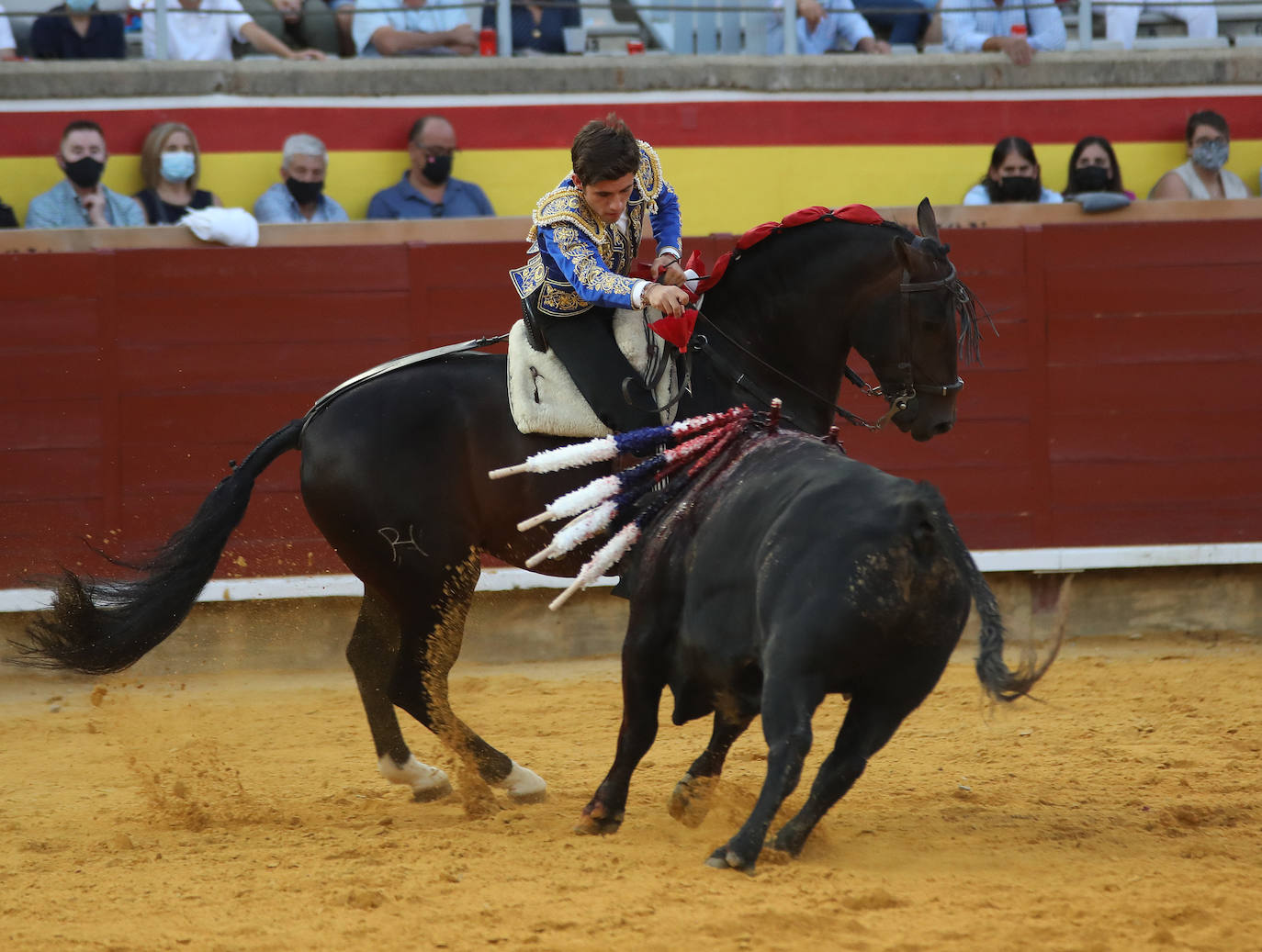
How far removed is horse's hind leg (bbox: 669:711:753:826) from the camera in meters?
3.91

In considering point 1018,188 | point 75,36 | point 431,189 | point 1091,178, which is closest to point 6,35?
point 75,36

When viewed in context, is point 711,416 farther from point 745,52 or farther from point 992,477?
point 745,52

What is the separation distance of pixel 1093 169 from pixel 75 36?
542 centimetres

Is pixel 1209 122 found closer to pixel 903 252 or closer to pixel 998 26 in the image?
pixel 998 26

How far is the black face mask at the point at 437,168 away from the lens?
7.66 meters

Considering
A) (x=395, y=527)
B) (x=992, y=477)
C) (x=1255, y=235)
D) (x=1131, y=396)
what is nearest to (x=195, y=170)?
(x=395, y=527)

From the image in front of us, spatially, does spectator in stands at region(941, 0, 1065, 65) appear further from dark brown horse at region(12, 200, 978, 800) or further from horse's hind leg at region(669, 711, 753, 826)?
horse's hind leg at region(669, 711, 753, 826)

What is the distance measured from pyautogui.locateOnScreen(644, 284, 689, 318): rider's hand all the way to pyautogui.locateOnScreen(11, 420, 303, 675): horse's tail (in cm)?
134

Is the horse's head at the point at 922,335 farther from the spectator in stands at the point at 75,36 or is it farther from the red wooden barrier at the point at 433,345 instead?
the spectator in stands at the point at 75,36

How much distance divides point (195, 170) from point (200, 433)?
1487 millimetres

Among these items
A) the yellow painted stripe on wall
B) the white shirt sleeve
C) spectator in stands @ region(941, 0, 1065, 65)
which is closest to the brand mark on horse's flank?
the yellow painted stripe on wall

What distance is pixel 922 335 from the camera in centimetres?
438

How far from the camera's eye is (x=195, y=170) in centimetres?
751

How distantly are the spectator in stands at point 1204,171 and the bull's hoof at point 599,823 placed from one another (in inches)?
222
